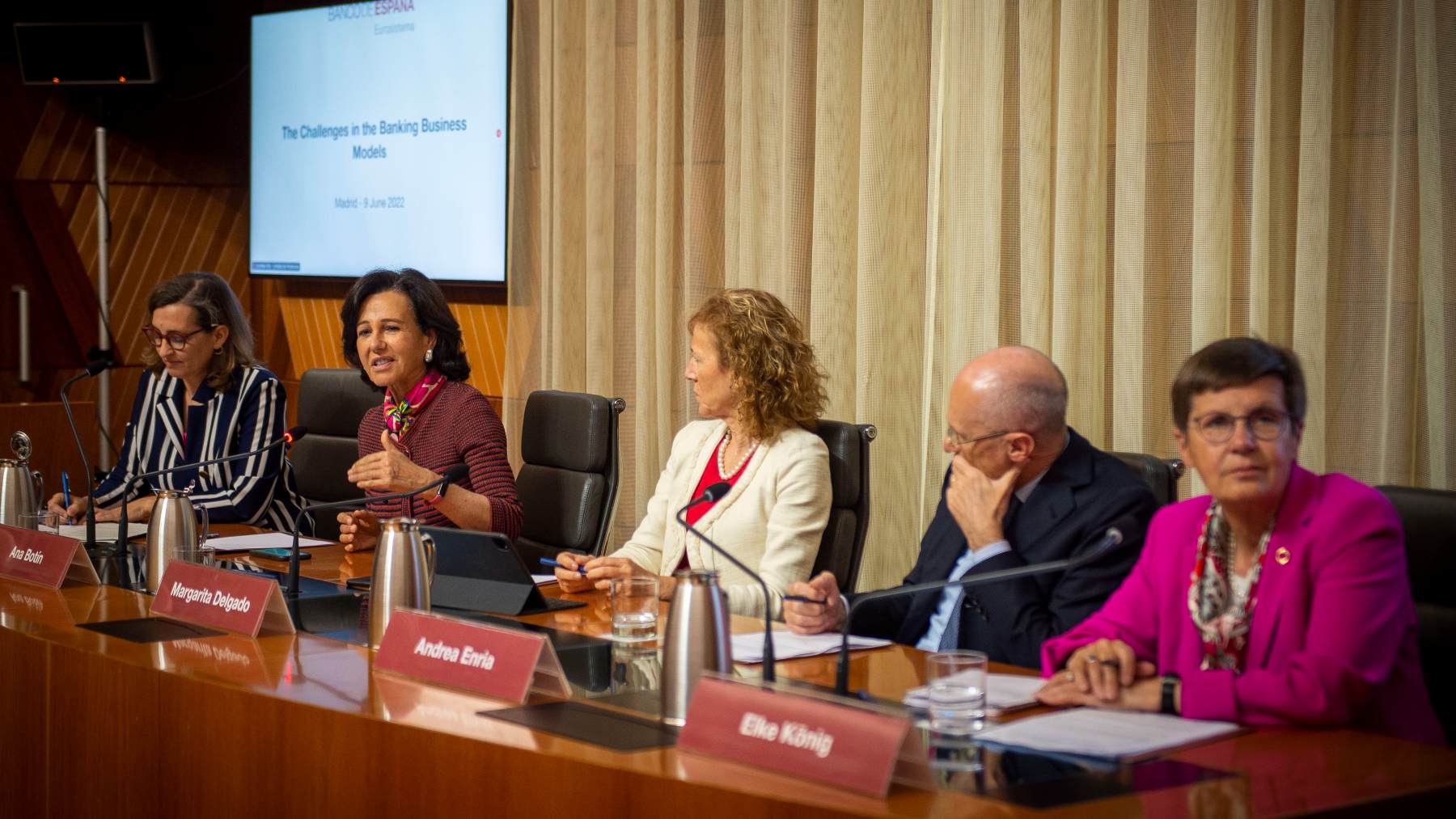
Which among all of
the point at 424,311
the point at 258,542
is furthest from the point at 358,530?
the point at 424,311

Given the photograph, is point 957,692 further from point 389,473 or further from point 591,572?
point 389,473

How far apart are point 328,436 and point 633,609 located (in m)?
2.01

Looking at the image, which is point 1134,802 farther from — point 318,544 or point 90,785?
point 318,544

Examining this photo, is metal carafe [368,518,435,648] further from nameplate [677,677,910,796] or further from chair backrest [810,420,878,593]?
chair backrest [810,420,878,593]

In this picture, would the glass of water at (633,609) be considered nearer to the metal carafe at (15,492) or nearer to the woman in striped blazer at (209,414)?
the metal carafe at (15,492)

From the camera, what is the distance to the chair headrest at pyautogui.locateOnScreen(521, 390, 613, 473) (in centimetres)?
338

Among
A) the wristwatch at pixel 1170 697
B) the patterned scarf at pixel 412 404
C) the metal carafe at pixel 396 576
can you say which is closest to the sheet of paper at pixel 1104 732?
the wristwatch at pixel 1170 697

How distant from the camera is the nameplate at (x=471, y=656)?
1.94 m

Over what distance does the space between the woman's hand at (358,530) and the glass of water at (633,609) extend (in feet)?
3.39

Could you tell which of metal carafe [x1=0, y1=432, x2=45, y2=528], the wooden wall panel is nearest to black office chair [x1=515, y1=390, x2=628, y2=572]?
metal carafe [x1=0, y1=432, x2=45, y2=528]

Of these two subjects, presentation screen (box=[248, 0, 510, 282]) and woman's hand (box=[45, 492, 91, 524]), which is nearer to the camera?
woman's hand (box=[45, 492, 91, 524])

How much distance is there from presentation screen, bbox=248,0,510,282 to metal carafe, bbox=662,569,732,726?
134 inches

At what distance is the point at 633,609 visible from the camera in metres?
2.26

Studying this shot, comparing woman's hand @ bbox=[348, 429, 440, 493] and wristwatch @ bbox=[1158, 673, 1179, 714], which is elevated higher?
woman's hand @ bbox=[348, 429, 440, 493]
